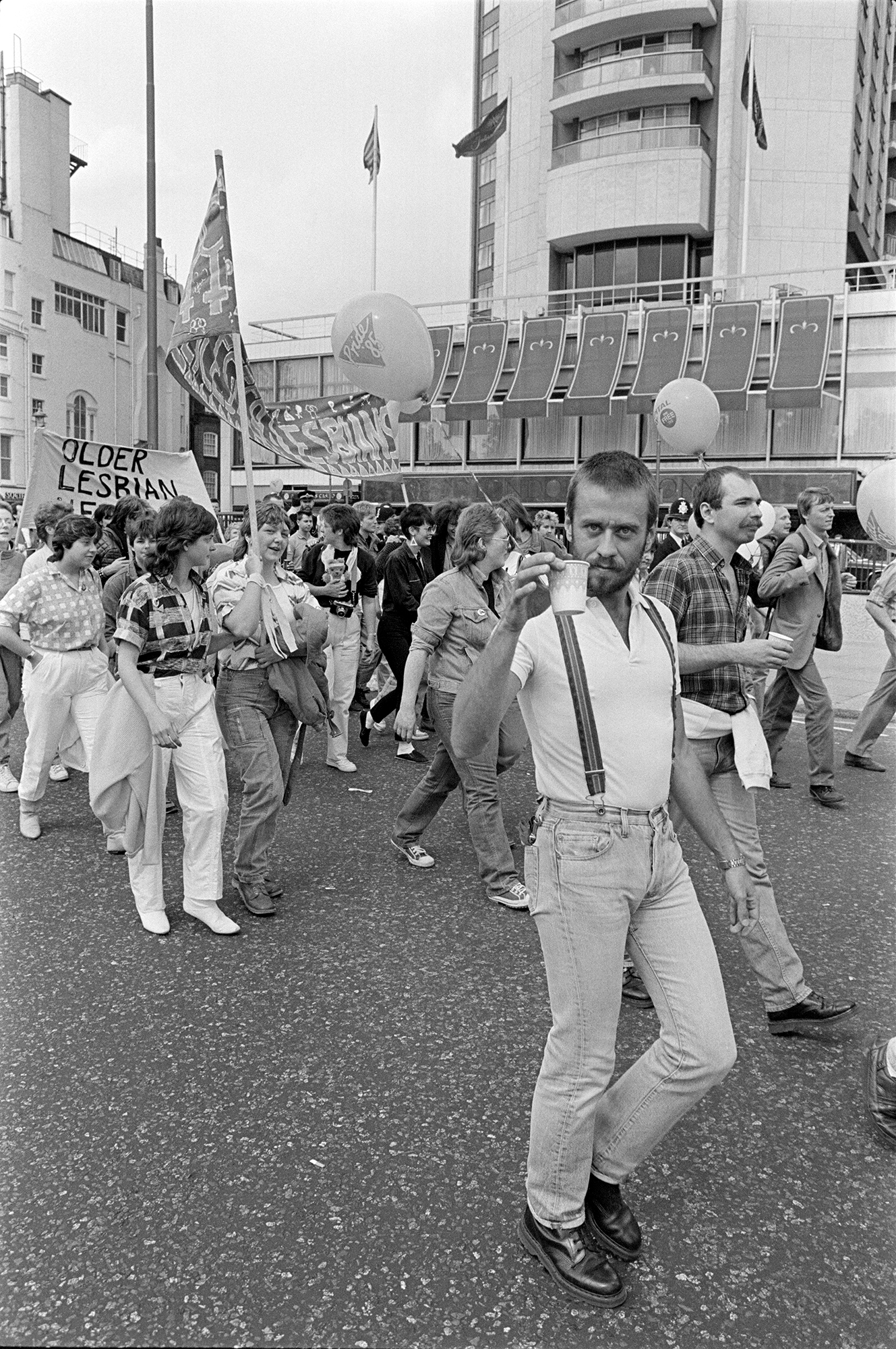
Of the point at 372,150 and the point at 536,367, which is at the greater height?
the point at 372,150

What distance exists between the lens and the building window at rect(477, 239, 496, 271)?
51031 millimetres

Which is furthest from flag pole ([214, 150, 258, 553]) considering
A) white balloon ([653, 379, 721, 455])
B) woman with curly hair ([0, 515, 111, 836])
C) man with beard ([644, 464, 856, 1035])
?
white balloon ([653, 379, 721, 455])

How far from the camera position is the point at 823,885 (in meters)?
5.39

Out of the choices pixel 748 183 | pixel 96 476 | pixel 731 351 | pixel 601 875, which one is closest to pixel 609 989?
pixel 601 875

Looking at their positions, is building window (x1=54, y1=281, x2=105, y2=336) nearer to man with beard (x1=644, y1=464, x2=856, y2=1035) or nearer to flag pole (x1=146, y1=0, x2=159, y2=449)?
flag pole (x1=146, y1=0, x2=159, y2=449)

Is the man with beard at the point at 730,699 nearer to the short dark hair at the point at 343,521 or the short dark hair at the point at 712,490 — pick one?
the short dark hair at the point at 712,490

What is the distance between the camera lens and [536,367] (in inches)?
1371

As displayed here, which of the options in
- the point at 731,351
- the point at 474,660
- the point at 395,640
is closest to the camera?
Result: the point at 474,660

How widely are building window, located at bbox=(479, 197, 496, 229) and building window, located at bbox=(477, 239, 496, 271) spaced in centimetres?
106

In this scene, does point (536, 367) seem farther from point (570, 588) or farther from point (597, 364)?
point (570, 588)

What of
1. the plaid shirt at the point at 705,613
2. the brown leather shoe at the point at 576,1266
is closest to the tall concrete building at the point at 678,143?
the plaid shirt at the point at 705,613

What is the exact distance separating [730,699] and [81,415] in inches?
2242

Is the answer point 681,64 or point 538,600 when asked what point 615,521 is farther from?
point 681,64

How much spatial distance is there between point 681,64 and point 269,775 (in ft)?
131
